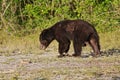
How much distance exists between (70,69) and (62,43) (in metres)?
2.13

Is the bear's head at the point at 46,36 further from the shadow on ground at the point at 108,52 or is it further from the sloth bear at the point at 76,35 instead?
the shadow on ground at the point at 108,52

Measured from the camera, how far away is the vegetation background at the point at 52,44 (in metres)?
9.05

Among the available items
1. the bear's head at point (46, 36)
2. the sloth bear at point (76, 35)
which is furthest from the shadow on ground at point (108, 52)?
the bear's head at point (46, 36)

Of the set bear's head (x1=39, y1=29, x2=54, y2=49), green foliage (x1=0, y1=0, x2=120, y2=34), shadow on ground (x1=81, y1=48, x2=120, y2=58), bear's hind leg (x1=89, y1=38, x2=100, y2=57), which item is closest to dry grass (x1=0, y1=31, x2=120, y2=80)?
shadow on ground (x1=81, y1=48, x2=120, y2=58)

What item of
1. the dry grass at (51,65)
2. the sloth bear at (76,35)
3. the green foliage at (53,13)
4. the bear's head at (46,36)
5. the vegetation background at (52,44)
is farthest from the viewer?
the green foliage at (53,13)

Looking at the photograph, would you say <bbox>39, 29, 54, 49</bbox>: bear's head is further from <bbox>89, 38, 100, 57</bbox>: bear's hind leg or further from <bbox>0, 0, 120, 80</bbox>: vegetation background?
<bbox>89, 38, 100, 57</bbox>: bear's hind leg

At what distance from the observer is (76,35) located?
36.3ft

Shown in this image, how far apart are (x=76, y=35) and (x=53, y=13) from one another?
8307 millimetres

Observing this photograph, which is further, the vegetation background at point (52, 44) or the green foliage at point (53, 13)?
the green foliage at point (53, 13)

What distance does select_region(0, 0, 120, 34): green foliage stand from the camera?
58.1ft

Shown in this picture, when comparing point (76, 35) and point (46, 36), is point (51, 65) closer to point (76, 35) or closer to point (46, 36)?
point (76, 35)

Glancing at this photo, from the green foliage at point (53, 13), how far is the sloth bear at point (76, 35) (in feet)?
19.4

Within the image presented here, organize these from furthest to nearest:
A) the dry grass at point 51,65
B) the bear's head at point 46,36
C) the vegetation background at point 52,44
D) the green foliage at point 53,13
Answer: the green foliage at point 53,13 → the bear's head at point 46,36 → the vegetation background at point 52,44 → the dry grass at point 51,65

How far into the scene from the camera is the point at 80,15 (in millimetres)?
18578
